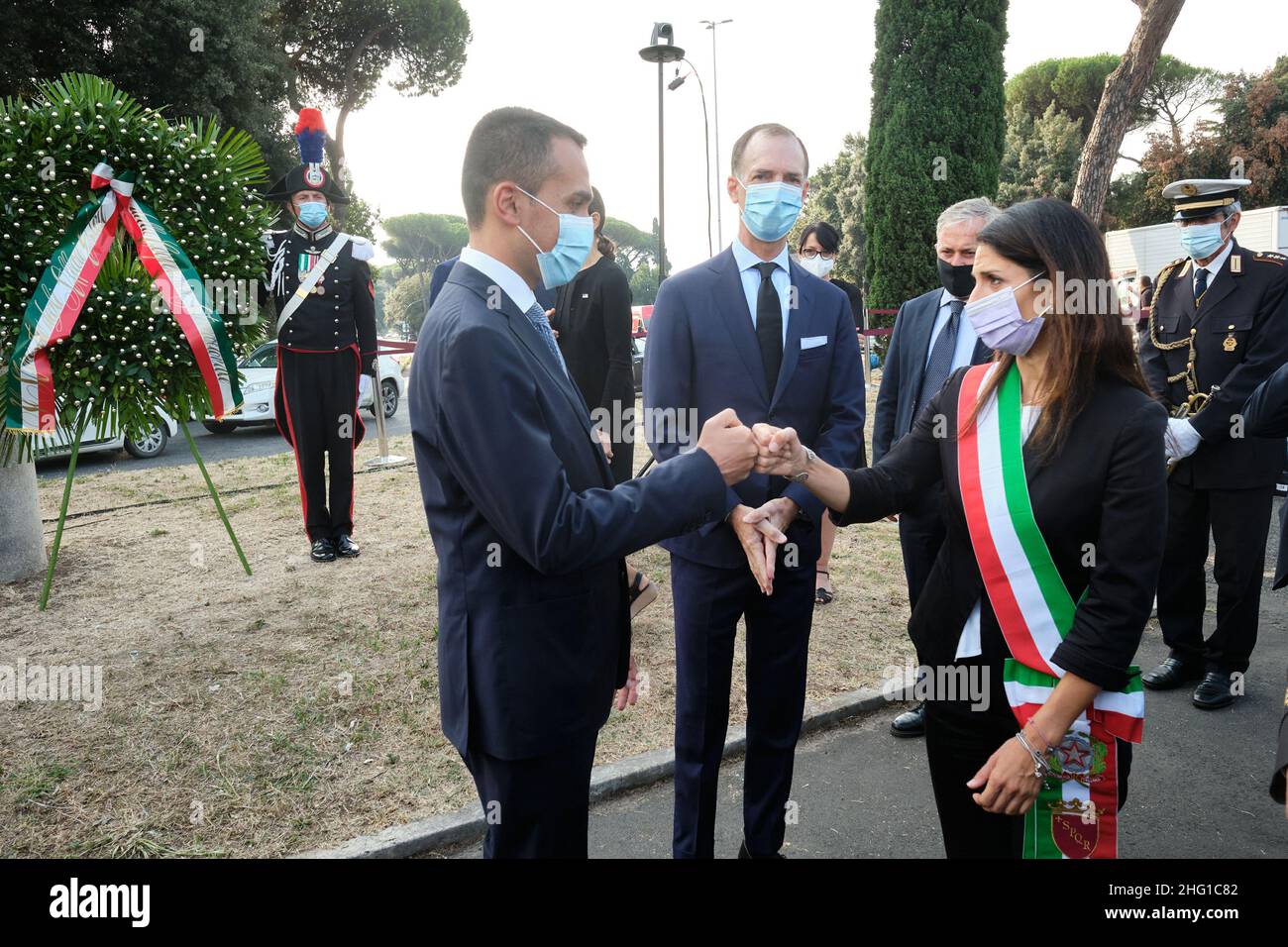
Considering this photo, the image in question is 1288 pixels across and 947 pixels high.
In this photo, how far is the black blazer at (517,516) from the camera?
68.5 inches

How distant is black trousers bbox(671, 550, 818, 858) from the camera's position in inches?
112

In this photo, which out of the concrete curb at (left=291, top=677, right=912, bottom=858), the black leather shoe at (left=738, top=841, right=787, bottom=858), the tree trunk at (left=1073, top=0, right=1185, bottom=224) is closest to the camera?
the black leather shoe at (left=738, top=841, right=787, bottom=858)

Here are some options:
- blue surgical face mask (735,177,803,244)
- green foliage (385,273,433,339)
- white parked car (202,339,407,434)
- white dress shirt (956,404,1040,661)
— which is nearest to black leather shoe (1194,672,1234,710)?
white dress shirt (956,404,1040,661)

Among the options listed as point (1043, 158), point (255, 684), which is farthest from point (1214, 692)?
point (1043, 158)

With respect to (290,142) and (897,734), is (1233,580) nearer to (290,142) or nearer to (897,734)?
(897,734)

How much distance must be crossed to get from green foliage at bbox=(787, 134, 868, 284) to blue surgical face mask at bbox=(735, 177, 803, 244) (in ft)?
130

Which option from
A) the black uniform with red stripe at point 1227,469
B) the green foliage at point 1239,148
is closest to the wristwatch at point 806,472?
the black uniform with red stripe at point 1227,469

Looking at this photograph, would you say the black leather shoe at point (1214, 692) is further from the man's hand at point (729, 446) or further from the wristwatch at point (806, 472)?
the man's hand at point (729, 446)

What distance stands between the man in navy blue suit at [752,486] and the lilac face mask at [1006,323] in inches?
33.2

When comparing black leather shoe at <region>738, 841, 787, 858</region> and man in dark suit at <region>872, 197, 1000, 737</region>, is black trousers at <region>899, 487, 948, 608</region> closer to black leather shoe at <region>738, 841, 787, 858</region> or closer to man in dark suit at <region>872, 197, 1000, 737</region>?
man in dark suit at <region>872, 197, 1000, 737</region>

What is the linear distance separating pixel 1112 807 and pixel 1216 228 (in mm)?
3759

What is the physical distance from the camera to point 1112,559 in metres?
1.87

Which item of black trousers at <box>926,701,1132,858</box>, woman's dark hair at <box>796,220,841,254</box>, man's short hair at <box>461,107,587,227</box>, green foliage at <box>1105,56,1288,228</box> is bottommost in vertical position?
black trousers at <box>926,701,1132,858</box>

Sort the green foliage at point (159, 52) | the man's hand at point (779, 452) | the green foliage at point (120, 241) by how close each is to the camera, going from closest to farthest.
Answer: the man's hand at point (779, 452), the green foliage at point (120, 241), the green foliage at point (159, 52)
